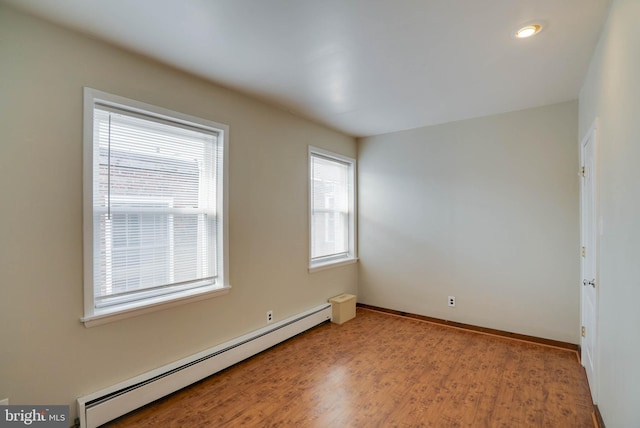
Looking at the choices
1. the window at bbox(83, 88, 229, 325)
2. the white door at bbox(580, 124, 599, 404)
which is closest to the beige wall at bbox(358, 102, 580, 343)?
the white door at bbox(580, 124, 599, 404)

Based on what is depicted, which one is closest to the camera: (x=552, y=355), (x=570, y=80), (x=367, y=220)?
(x=570, y=80)

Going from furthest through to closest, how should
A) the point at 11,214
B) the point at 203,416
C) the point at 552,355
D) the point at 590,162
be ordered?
the point at 552,355
the point at 590,162
the point at 203,416
the point at 11,214

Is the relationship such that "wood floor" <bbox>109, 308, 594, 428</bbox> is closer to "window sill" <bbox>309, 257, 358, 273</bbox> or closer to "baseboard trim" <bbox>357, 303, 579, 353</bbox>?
"baseboard trim" <bbox>357, 303, 579, 353</bbox>

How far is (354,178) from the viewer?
190 inches

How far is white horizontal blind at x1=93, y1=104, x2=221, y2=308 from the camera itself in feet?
7.20

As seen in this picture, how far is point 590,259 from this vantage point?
2551 mm

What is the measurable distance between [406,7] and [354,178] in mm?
3118

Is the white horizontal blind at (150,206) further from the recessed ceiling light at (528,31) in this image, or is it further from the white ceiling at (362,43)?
the recessed ceiling light at (528,31)

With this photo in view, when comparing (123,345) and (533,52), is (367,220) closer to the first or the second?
(533,52)

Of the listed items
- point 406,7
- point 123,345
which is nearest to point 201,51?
point 406,7

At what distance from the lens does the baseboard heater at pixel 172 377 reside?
6.64 feet

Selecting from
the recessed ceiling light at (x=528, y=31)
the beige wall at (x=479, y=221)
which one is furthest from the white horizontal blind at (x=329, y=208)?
the recessed ceiling light at (x=528, y=31)

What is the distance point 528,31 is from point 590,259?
76.0 inches

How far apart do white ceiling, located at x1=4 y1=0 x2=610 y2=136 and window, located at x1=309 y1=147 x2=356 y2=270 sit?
3.91ft
